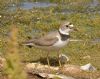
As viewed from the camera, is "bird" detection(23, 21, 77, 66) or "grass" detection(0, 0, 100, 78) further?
"grass" detection(0, 0, 100, 78)

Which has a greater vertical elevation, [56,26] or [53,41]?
[53,41]

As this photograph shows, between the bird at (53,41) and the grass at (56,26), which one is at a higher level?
the bird at (53,41)

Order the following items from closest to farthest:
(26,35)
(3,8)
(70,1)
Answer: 1. (26,35)
2. (3,8)
3. (70,1)

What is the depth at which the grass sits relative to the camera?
912cm

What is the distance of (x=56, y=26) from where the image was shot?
39.1 feet

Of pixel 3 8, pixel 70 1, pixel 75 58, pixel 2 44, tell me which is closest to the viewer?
pixel 75 58

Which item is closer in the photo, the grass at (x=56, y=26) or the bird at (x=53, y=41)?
the bird at (x=53, y=41)

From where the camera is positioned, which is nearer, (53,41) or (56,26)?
(53,41)

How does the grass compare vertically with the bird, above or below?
below

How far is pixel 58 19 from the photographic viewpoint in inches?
513

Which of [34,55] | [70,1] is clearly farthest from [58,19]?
[34,55]

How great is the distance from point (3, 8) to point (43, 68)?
7.12m

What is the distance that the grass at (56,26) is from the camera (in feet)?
29.9

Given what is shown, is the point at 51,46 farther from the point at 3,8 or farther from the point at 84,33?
the point at 3,8
